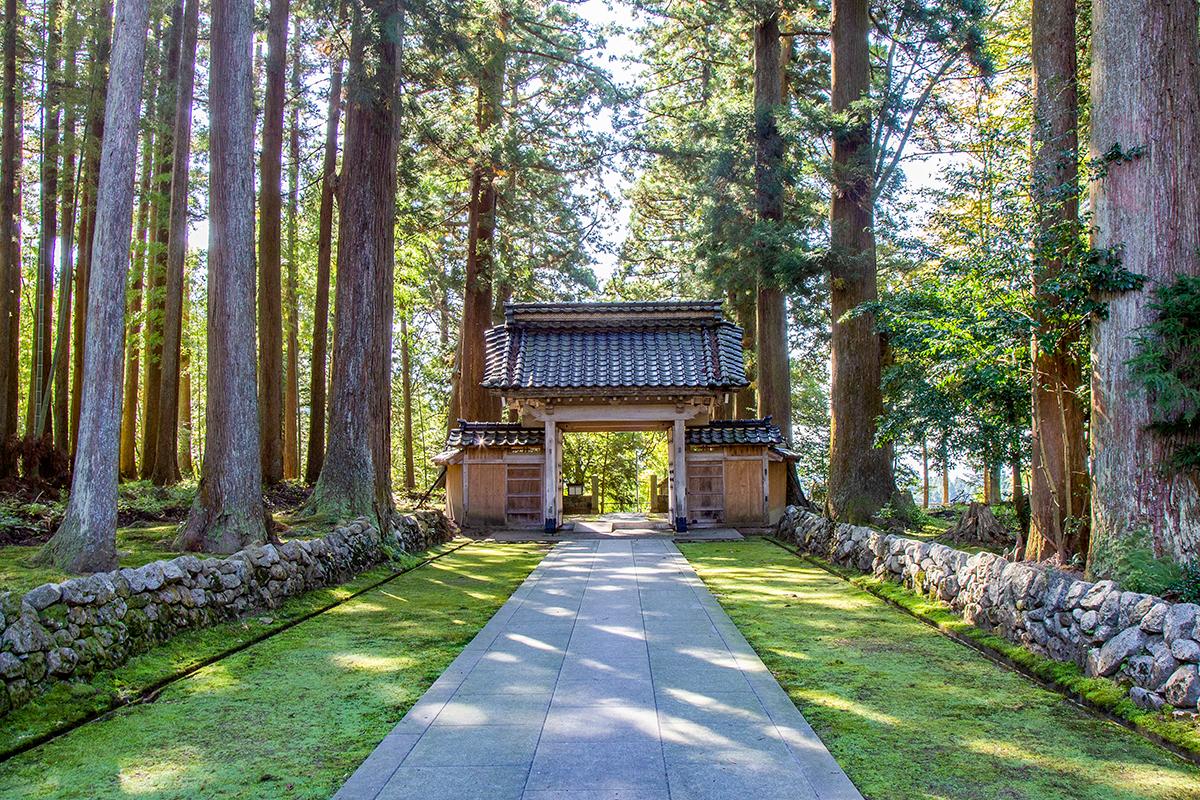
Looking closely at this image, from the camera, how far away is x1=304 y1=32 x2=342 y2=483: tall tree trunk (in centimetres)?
1577

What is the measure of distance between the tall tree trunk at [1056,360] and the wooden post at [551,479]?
8.39 m

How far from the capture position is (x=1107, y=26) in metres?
6.19

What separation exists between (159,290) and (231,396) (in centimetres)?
1020

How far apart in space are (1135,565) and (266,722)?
18.6 feet

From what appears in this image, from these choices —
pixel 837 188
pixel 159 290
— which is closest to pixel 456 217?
pixel 159 290

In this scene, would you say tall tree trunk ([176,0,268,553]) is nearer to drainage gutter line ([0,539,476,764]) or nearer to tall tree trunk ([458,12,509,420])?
drainage gutter line ([0,539,476,764])

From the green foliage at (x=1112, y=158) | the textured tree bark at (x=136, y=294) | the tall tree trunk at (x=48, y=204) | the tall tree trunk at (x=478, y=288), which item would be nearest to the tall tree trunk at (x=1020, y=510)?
the green foliage at (x=1112, y=158)

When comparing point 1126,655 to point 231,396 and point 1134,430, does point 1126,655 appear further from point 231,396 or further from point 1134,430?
point 231,396

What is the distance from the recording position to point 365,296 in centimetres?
1080

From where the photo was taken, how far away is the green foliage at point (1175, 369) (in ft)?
17.6

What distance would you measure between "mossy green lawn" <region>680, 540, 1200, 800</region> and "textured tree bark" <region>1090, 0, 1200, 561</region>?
5.57 ft

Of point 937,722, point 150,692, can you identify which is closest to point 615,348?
point 150,692

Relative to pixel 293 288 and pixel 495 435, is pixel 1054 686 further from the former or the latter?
pixel 293 288

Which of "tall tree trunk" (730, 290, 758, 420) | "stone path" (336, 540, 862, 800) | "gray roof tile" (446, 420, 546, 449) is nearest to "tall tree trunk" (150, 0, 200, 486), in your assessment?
"gray roof tile" (446, 420, 546, 449)
